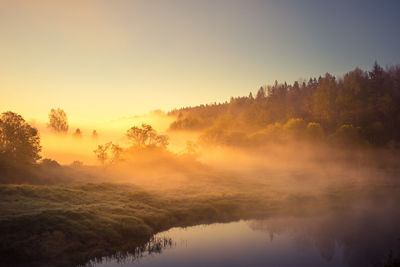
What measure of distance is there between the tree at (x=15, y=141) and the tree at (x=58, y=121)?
78.2m

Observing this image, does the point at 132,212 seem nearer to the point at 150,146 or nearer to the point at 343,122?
the point at 150,146

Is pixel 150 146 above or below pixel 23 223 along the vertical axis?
above

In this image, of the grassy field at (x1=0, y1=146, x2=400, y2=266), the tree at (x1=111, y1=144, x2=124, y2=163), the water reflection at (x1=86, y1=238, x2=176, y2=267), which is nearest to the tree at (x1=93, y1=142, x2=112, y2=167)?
the tree at (x1=111, y1=144, x2=124, y2=163)

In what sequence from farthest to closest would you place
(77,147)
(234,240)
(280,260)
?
(77,147) < (234,240) < (280,260)

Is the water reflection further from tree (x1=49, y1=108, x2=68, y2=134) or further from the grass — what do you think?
tree (x1=49, y1=108, x2=68, y2=134)

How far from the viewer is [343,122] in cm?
12456

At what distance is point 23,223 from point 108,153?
6558cm

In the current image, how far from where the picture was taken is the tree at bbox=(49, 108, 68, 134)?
14188 cm

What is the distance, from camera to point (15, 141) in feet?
215

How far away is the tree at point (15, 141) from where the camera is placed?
64.8 meters

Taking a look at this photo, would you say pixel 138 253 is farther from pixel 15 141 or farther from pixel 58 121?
pixel 58 121

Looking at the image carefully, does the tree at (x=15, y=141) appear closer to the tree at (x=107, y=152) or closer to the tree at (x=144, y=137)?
the tree at (x=107, y=152)

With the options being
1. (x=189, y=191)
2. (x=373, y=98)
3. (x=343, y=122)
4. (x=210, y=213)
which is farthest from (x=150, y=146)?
(x=373, y=98)

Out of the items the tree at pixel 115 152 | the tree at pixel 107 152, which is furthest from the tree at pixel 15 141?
the tree at pixel 115 152
